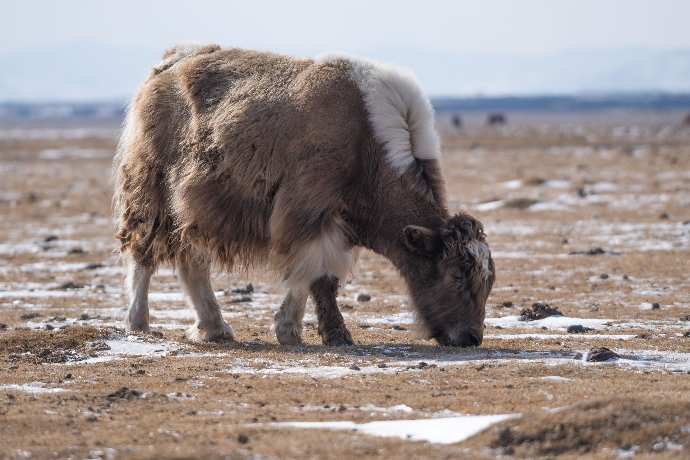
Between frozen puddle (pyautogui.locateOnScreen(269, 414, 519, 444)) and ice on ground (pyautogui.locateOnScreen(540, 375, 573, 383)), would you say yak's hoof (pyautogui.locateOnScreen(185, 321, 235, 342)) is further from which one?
frozen puddle (pyautogui.locateOnScreen(269, 414, 519, 444))

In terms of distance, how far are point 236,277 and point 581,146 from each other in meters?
45.1

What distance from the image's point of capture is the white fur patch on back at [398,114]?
34.3 ft

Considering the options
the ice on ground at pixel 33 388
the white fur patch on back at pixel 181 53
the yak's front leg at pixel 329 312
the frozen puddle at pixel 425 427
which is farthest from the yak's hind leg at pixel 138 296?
the frozen puddle at pixel 425 427

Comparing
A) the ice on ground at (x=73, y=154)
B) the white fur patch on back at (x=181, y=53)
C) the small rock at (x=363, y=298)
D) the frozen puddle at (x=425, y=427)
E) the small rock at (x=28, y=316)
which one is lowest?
the ice on ground at (x=73, y=154)

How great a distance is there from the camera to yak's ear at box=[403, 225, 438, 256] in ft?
33.1

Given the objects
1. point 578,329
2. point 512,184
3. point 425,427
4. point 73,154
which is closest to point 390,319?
point 578,329

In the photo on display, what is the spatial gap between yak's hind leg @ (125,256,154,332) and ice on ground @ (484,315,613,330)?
3.30m

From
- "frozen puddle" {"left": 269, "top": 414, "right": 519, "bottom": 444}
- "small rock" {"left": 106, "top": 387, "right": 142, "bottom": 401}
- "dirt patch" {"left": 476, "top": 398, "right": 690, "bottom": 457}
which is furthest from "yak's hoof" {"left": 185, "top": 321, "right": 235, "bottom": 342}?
"dirt patch" {"left": 476, "top": 398, "right": 690, "bottom": 457}

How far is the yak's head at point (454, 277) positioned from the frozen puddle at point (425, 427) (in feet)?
9.07

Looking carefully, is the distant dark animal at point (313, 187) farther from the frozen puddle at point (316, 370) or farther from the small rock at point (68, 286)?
the small rock at point (68, 286)

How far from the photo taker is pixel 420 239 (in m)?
10.2

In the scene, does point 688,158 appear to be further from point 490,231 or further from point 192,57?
point 192,57

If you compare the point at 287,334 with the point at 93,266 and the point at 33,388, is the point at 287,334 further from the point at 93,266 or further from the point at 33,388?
the point at 93,266

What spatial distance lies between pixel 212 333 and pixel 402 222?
2.14m
